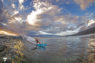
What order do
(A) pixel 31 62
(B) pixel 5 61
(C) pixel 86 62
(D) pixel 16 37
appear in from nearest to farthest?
(B) pixel 5 61 → (C) pixel 86 62 → (A) pixel 31 62 → (D) pixel 16 37

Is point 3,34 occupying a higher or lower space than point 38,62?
higher

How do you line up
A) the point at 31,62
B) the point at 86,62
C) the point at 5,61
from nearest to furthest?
the point at 5,61
the point at 86,62
the point at 31,62

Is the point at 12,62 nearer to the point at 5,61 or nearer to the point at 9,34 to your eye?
the point at 5,61

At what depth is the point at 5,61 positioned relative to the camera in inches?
343

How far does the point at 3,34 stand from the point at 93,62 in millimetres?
31008

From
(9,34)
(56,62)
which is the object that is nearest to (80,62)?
(56,62)

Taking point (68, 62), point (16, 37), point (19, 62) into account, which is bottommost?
point (68, 62)

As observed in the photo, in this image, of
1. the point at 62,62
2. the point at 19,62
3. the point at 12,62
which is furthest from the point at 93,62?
the point at 12,62

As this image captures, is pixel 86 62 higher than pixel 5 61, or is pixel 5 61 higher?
pixel 5 61

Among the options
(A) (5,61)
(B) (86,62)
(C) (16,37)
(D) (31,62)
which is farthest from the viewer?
(C) (16,37)

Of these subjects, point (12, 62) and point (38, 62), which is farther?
point (38, 62)

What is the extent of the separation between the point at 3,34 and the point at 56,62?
27575mm

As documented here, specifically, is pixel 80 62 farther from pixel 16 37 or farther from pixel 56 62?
pixel 16 37

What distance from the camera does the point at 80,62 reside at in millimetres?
9547
